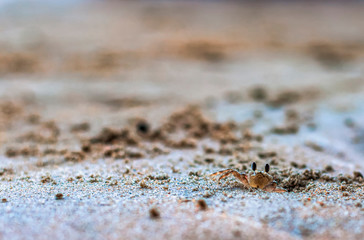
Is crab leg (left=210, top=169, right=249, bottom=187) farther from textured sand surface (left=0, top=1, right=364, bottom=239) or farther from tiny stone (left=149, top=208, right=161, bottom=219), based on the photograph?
tiny stone (left=149, top=208, right=161, bottom=219)

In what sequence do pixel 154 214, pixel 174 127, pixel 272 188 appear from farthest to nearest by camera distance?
pixel 174 127 < pixel 272 188 < pixel 154 214

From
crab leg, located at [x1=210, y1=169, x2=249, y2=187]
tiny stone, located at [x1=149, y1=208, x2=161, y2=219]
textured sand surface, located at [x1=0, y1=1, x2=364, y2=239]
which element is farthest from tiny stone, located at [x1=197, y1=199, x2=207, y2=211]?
crab leg, located at [x1=210, y1=169, x2=249, y2=187]

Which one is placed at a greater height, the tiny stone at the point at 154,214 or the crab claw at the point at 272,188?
the tiny stone at the point at 154,214

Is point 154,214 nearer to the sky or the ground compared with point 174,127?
nearer to the sky

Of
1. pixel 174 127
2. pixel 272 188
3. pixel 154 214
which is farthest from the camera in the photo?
pixel 174 127

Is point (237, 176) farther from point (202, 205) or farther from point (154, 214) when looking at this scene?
point (154, 214)

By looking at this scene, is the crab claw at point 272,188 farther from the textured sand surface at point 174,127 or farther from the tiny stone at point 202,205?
the tiny stone at point 202,205

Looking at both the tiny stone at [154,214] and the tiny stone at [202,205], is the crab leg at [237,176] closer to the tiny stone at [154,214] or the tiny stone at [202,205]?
the tiny stone at [202,205]

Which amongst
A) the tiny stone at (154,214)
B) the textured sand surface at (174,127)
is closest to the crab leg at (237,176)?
the textured sand surface at (174,127)

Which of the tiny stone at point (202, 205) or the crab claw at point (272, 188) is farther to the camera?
the crab claw at point (272, 188)

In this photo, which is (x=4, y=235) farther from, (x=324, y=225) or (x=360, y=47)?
(x=360, y=47)

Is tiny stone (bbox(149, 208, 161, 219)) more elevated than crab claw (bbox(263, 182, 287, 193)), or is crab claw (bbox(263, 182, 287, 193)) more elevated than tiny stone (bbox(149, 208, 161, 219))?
tiny stone (bbox(149, 208, 161, 219))

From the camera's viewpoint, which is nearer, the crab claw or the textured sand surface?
the textured sand surface

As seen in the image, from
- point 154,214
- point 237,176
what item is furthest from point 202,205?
point 237,176
